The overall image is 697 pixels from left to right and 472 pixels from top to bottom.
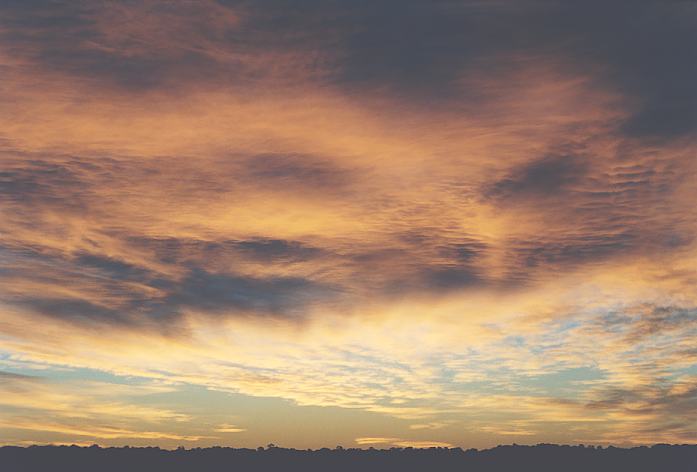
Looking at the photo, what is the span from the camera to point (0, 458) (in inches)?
3408

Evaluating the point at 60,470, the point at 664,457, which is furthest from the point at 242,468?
the point at 664,457

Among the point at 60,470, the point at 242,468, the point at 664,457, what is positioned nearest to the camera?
the point at 664,457

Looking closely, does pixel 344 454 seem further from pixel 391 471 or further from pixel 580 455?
pixel 580 455

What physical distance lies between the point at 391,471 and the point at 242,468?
18.7 meters

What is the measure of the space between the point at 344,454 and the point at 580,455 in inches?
1151

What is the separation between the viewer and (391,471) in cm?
9400

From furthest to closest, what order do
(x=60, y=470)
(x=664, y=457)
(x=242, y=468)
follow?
(x=242, y=468) < (x=60, y=470) < (x=664, y=457)

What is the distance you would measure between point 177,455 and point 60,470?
1403 centimetres

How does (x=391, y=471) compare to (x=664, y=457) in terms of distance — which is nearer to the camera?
(x=664, y=457)

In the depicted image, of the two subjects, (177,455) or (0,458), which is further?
(177,455)

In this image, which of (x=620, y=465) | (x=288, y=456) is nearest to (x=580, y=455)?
(x=620, y=465)

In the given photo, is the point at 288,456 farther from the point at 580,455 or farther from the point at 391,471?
the point at 580,455

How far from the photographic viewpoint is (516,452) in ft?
318

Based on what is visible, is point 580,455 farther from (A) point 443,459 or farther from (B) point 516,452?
(A) point 443,459
